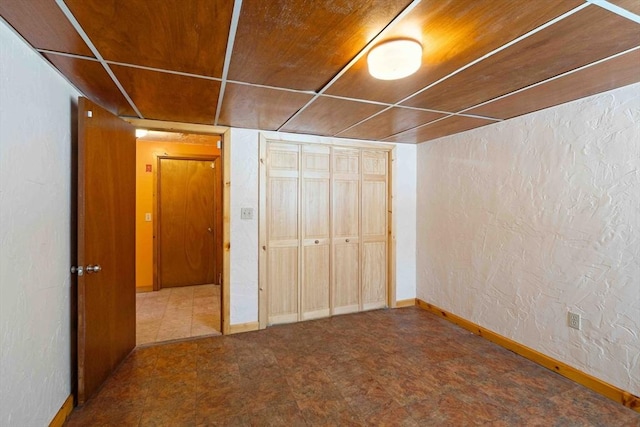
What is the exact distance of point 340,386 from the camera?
218cm

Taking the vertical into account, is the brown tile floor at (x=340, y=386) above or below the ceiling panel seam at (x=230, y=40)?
below

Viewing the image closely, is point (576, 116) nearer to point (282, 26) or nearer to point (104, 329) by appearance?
point (282, 26)

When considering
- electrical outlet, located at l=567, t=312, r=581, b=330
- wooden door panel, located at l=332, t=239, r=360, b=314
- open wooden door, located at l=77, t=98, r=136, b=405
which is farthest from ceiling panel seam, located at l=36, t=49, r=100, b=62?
electrical outlet, located at l=567, t=312, r=581, b=330

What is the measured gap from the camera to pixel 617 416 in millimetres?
1891

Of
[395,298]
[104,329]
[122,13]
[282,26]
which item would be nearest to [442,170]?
[395,298]

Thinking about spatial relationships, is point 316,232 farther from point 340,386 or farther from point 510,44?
point 510,44

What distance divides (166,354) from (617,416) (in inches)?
127

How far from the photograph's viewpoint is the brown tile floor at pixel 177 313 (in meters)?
3.07

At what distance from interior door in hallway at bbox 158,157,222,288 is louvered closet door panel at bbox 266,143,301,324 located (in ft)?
5.26

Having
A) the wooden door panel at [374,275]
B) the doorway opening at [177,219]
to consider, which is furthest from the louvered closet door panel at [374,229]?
the doorway opening at [177,219]

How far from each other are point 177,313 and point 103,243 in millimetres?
1795

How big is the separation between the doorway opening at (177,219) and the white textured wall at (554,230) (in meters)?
3.06

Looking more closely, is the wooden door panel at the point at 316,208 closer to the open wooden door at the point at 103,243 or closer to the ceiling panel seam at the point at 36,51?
the open wooden door at the point at 103,243

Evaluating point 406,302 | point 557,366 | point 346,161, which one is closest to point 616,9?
point 557,366
